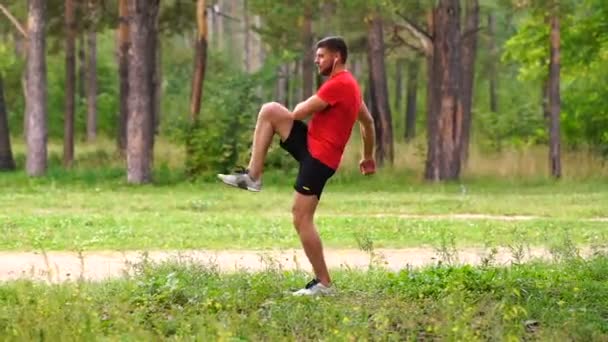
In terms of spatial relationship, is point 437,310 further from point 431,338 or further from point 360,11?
point 360,11

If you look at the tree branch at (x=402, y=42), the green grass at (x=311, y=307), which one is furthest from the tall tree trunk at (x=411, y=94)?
the green grass at (x=311, y=307)

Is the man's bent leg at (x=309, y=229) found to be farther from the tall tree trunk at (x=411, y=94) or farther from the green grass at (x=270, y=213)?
the tall tree trunk at (x=411, y=94)

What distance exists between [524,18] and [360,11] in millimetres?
9104

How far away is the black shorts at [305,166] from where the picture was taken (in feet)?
28.2

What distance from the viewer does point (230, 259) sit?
1295cm

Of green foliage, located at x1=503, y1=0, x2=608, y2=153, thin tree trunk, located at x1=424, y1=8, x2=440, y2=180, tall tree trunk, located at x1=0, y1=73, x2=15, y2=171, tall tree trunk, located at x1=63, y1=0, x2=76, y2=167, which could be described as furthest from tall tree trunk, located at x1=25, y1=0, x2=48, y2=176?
green foliage, located at x1=503, y1=0, x2=608, y2=153

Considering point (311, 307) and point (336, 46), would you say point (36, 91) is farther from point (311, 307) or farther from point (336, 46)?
point (311, 307)

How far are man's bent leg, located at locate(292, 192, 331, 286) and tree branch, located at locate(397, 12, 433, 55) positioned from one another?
2044 cm

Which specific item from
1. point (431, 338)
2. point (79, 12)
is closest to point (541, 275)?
point (431, 338)

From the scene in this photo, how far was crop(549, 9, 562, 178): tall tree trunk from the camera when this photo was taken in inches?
1200

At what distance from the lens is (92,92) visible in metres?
43.7

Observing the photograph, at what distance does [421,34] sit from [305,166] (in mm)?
22027

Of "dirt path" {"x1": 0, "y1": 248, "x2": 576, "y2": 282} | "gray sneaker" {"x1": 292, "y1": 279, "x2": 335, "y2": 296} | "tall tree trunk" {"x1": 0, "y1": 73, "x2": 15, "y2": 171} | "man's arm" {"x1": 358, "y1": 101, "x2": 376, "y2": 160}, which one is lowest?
"tall tree trunk" {"x1": 0, "y1": 73, "x2": 15, "y2": 171}

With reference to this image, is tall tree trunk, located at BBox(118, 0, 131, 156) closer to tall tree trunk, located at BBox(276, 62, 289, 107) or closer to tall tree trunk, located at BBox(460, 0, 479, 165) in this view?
tall tree trunk, located at BBox(276, 62, 289, 107)
